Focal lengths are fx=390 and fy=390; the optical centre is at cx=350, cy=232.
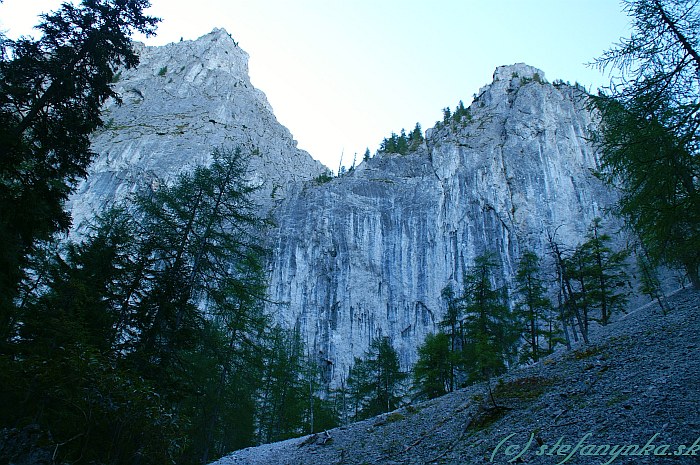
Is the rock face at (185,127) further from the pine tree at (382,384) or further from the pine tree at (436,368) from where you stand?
the pine tree at (436,368)

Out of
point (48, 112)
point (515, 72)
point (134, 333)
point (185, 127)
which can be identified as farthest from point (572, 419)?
point (515, 72)

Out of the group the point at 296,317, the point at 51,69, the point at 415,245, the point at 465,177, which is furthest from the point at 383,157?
the point at 51,69

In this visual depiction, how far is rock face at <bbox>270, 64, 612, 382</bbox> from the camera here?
54812 mm

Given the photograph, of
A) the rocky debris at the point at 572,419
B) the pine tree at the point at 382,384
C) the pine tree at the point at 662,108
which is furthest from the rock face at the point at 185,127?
the pine tree at the point at 662,108

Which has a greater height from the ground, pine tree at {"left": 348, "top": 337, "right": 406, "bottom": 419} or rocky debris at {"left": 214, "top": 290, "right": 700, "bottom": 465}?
pine tree at {"left": 348, "top": 337, "right": 406, "bottom": 419}

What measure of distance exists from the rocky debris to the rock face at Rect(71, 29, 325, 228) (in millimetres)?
56939

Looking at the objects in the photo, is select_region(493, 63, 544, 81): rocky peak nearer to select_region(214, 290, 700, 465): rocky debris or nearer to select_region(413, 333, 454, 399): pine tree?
select_region(413, 333, 454, 399): pine tree

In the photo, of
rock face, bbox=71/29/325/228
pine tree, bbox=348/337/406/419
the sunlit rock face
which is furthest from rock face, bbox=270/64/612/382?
pine tree, bbox=348/337/406/419

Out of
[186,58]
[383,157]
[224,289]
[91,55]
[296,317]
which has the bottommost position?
[224,289]

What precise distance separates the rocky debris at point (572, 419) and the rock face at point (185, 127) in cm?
5694

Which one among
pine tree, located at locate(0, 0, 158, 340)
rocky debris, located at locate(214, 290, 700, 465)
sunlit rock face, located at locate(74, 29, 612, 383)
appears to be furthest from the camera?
sunlit rock face, located at locate(74, 29, 612, 383)

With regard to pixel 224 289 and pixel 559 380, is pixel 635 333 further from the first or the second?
pixel 224 289

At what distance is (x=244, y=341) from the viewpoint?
575 inches

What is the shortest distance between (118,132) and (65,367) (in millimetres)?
80028
